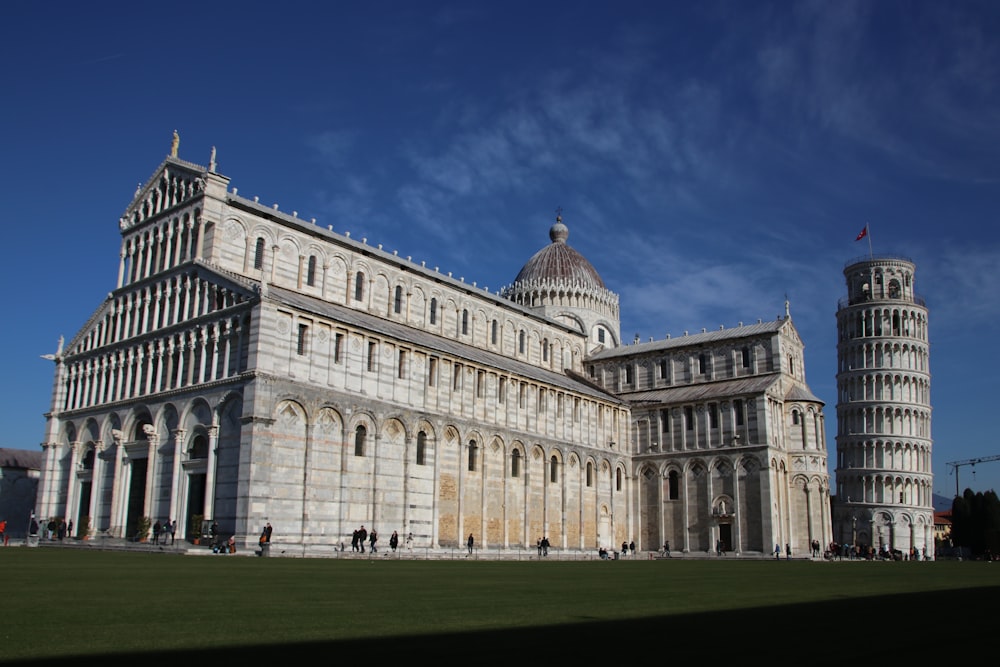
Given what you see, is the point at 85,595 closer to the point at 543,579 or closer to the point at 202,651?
the point at 202,651

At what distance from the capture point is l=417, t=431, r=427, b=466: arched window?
148 feet

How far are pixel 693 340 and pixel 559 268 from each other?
15.4 m

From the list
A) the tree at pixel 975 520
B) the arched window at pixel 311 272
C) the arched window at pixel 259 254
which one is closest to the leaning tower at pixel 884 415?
the tree at pixel 975 520

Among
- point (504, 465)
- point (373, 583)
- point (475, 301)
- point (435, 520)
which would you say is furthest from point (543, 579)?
point (475, 301)

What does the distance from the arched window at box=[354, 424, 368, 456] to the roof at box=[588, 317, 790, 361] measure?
3065 centimetres

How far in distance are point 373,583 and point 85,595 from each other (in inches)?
218

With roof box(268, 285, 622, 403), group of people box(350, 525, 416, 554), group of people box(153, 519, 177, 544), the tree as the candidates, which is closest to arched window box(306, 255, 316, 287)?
roof box(268, 285, 622, 403)

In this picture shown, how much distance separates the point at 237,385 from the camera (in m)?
38.4

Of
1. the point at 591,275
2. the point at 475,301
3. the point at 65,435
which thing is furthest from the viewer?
the point at 591,275

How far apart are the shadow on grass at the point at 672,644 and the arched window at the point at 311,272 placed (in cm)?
4042

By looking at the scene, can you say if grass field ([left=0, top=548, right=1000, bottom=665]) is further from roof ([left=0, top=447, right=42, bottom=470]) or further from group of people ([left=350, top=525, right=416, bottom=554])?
roof ([left=0, top=447, right=42, bottom=470])

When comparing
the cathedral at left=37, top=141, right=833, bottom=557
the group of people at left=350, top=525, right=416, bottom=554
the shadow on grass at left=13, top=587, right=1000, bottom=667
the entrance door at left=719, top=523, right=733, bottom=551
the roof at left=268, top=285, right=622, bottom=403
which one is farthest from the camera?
the entrance door at left=719, top=523, right=733, bottom=551

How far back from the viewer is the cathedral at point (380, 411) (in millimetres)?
39094

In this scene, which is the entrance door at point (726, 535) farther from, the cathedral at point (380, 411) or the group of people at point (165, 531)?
the group of people at point (165, 531)
